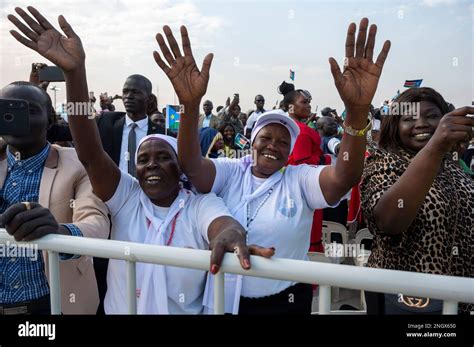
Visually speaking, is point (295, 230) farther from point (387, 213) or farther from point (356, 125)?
point (356, 125)

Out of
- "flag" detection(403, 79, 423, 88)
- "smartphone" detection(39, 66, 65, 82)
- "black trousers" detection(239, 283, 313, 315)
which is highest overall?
Answer: "flag" detection(403, 79, 423, 88)

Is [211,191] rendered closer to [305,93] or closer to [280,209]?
[280,209]

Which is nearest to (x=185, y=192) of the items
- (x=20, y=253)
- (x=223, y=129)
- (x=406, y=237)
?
(x=20, y=253)

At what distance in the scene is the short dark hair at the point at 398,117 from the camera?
6.61 ft

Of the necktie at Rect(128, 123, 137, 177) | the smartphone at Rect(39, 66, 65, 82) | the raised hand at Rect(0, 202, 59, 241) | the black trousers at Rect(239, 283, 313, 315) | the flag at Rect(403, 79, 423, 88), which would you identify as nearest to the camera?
the raised hand at Rect(0, 202, 59, 241)

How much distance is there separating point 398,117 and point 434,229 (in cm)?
56

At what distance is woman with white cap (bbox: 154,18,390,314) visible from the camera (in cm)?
174

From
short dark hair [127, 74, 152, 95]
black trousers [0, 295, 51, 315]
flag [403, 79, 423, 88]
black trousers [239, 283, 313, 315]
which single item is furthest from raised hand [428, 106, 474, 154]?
flag [403, 79, 423, 88]

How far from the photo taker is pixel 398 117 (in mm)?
2041

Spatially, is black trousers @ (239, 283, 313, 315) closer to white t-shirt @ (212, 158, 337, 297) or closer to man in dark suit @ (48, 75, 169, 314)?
white t-shirt @ (212, 158, 337, 297)

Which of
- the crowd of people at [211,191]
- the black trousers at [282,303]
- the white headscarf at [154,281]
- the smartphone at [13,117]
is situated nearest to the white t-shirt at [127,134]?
the crowd of people at [211,191]

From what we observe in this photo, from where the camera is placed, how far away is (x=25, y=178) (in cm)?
195

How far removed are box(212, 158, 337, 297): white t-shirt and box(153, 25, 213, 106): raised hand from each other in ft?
Answer: 1.13

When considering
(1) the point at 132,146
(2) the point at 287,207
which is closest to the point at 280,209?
(2) the point at 287,207
